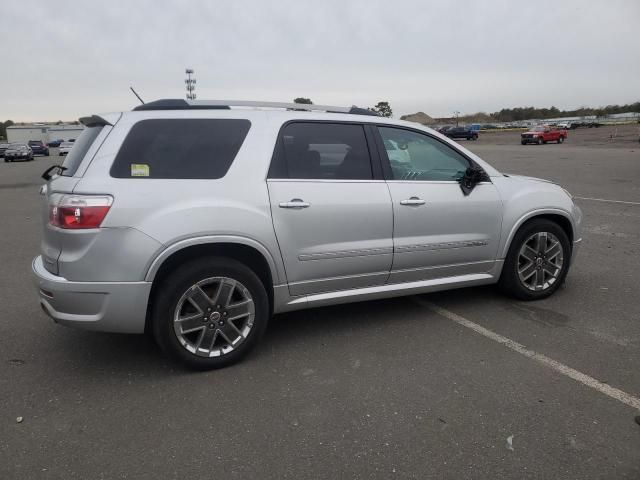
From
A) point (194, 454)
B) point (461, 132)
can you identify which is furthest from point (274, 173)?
point (461, 132)

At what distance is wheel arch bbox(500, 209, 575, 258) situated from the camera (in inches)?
184

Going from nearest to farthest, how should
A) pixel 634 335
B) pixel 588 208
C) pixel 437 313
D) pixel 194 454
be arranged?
pixel 194 454, pixel 634 335, pixel 437 313, pixel 588 208

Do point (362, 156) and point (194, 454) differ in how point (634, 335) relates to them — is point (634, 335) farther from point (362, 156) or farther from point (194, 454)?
point (194, 454)

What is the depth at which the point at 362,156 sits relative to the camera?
13.5 ft

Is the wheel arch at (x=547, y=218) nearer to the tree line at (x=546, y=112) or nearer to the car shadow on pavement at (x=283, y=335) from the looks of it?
the car shadow on pavement at (x=283, y=335)

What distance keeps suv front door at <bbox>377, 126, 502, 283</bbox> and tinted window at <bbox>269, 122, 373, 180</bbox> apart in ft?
0.73

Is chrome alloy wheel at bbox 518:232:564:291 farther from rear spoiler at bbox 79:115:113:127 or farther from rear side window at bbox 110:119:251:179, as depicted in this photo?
rear spoiler at bbox 79:115:113:127

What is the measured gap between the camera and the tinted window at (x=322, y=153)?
3.82 m

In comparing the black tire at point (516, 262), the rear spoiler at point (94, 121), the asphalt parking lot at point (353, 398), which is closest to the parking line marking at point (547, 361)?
the asphalt parking lot at point (353, 398)

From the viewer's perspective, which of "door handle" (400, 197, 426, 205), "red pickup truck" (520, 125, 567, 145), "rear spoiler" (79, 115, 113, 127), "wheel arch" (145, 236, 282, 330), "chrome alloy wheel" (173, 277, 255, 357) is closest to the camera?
"wheel arch" (145, 236, 282, 330)

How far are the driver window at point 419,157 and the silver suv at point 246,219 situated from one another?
13mm

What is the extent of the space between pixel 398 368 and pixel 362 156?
167cm

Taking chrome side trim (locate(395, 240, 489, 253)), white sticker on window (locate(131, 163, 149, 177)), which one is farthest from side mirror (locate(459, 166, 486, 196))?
white sticker on window (locate(131, 163, 149, 177))

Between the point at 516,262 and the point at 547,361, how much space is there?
1.30 m
